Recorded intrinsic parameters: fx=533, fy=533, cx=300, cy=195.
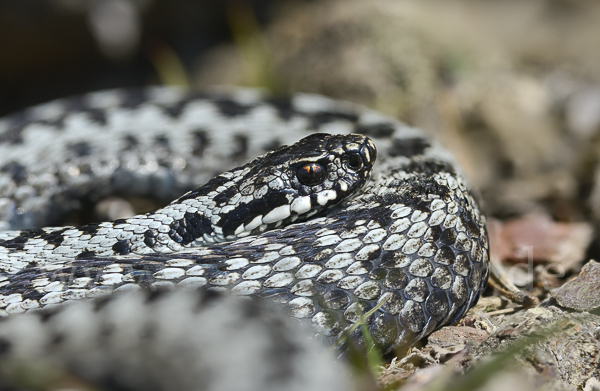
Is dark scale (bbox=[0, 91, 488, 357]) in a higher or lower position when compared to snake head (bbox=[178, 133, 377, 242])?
lower

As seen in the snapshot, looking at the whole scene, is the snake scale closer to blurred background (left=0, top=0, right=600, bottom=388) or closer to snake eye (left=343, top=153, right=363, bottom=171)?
snake eye (left=343, top=153, right=363, bottom=171)

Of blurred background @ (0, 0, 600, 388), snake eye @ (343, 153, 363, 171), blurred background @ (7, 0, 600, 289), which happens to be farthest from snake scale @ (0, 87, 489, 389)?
blurred background @ (7, 0, 600, 289)

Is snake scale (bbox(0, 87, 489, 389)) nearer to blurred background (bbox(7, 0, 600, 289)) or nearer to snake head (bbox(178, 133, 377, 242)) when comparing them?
snake head (bbox(178, 133, 377, 242))

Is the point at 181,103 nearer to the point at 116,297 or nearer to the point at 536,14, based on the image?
the point at 116,297

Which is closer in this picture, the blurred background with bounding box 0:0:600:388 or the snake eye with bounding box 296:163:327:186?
the snake eye with bounding box 296:163:327:186

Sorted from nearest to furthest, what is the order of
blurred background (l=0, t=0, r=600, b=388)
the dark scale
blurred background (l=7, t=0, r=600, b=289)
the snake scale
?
the snake scale, the dark scale, blurred background (l=0, t=0, r=600, b=388), blurred background (l=7, t=0, r=600, b=289)

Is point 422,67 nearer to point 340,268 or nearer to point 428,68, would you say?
point 428,68

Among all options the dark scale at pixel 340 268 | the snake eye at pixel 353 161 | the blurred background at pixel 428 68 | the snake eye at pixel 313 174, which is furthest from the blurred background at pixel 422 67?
the snake eye at pixel 313 174

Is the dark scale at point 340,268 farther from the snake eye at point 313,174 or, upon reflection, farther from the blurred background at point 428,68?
the blurred background at point 428,68

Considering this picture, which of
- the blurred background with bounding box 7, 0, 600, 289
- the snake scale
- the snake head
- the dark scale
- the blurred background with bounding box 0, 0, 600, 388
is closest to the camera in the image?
the snake scale

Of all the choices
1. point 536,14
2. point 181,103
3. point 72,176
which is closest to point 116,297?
point 72,176
